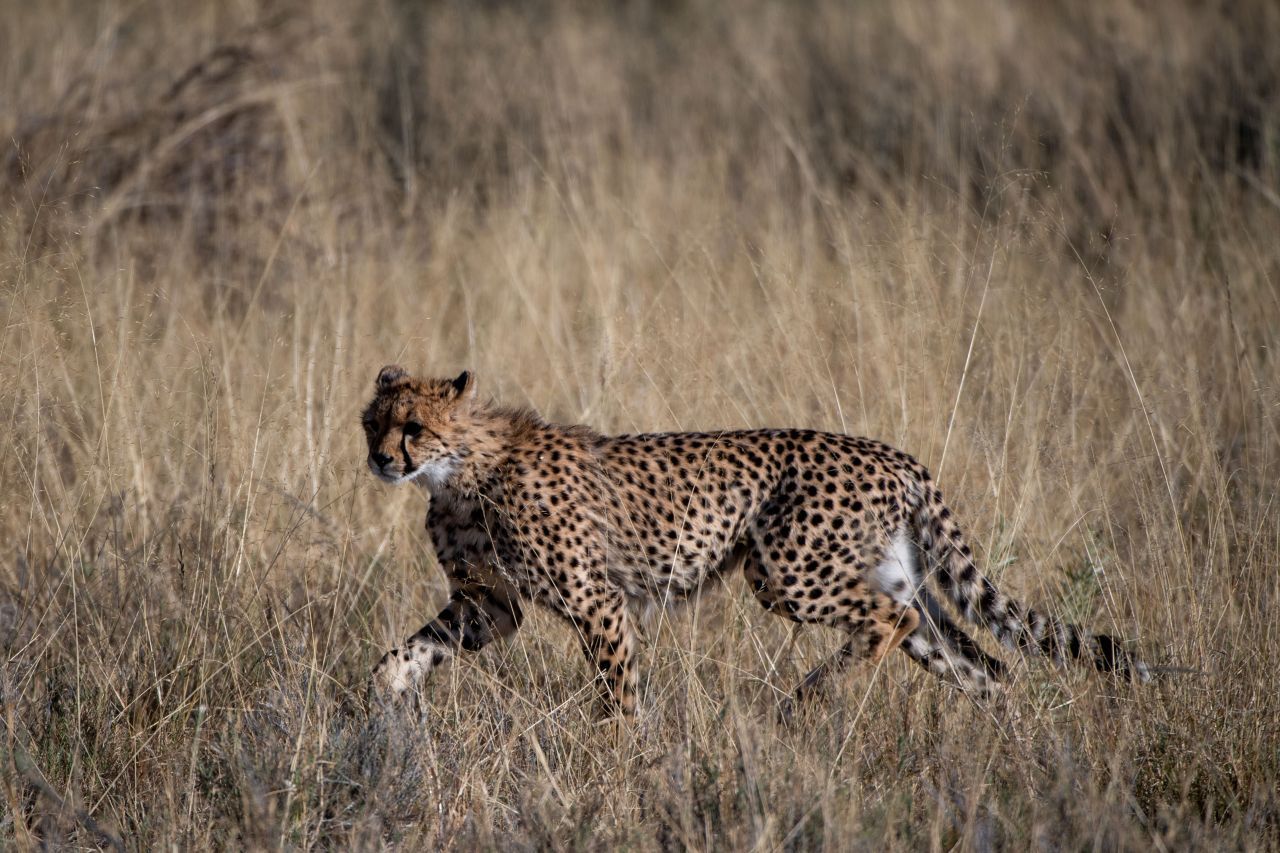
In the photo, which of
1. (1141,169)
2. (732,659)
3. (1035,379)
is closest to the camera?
(732,659)

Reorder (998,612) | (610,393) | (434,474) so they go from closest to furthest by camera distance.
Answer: (998,612), (434,474), (610,393)

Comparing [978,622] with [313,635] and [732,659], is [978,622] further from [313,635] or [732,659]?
[313,635]

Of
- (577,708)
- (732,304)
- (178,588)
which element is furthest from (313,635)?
(732,304)

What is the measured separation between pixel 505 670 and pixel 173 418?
1553mm

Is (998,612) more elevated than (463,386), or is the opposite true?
(463,386)

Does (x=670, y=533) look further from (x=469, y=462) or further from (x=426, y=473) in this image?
(x=426, y=473)

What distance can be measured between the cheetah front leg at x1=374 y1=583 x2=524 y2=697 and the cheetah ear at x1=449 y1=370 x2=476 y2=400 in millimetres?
540

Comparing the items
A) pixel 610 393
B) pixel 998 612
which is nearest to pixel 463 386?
pixel 610 393

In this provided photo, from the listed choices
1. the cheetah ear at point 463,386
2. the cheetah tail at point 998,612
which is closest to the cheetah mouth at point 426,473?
the cheetah ear at point 463,386

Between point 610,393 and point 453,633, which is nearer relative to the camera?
point 453,633

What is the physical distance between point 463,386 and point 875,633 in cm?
136

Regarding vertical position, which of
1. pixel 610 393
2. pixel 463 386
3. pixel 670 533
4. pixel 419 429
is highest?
pixel 463 386

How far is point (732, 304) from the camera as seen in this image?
5656 millimetres

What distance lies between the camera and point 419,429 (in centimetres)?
400
